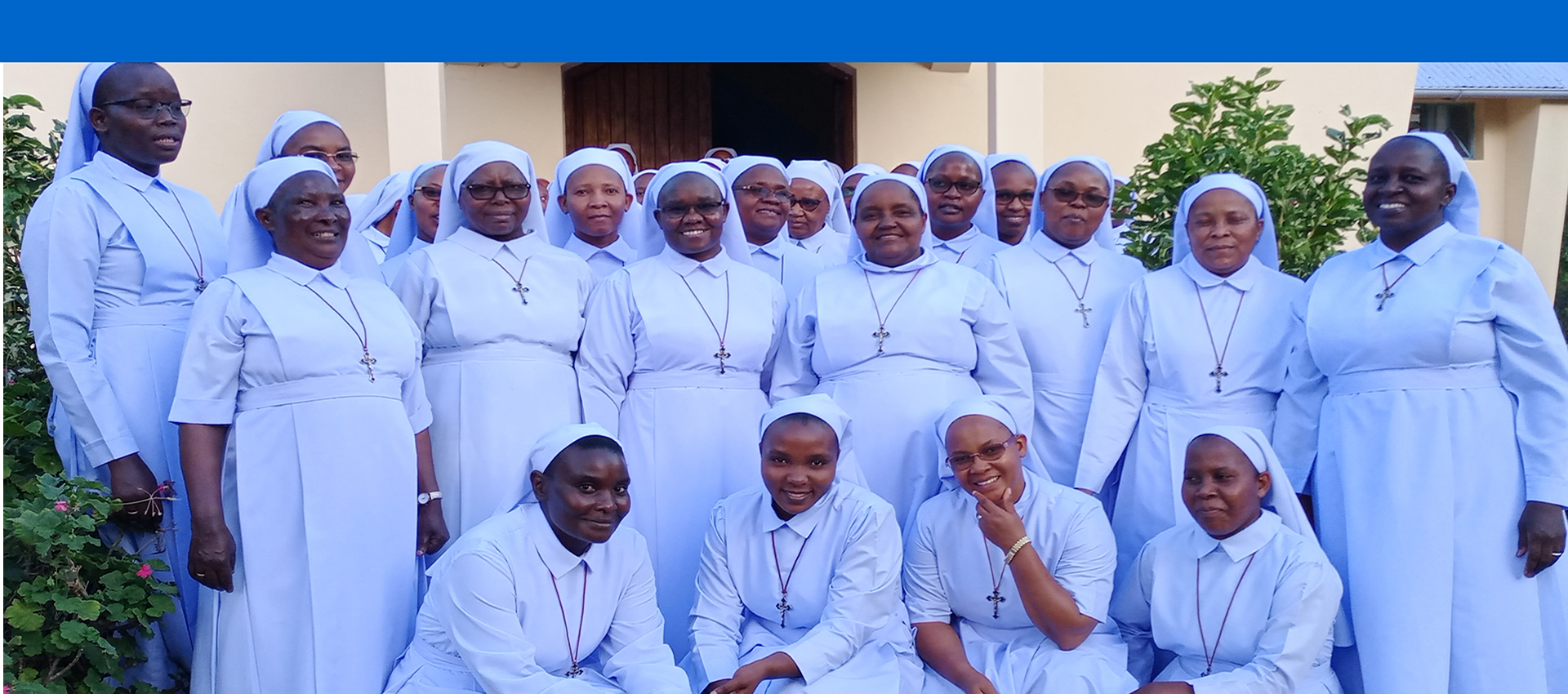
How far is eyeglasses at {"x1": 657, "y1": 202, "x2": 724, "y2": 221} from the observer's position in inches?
205

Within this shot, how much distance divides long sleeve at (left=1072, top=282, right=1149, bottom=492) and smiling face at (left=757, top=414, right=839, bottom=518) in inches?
45.0

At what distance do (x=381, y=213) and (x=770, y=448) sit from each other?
2.99 metres

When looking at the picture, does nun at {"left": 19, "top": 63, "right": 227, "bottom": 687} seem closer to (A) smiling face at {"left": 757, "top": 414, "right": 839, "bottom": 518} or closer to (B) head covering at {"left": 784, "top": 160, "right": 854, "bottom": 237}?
(A) smiling face at {"left": 757, "top": 414, "right": 839, "bottom": 518}

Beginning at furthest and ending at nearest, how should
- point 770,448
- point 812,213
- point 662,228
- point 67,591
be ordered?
point 812,213 < point 662,228 < point 770,448 < point 67,591

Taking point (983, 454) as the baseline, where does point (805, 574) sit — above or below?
below

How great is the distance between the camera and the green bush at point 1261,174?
5.55 m

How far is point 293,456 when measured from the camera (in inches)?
173

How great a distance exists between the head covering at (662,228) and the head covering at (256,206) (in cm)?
125

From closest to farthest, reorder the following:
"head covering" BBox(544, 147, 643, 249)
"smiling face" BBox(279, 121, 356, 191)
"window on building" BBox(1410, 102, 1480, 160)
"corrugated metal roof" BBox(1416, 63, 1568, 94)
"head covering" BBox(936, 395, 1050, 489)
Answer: "head covering" BBox(936, 395, 1050, 489), "smiling face" BBox(279, 121, 356, 191), "head covering" BBox(544, 147, 643, 249), "corrugated metal roof" BBox(1416, 63, 1568, 94), "window on building" BBox(1410, 102, 1480, 160)

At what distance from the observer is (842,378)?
5.22 metres

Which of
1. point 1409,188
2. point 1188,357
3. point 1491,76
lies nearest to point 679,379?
point 1188,357

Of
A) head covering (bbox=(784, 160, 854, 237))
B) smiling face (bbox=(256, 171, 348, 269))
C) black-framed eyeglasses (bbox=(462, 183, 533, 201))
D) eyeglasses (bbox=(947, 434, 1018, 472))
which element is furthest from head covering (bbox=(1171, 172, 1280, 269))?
smiling face (bbox=(256, 171, 348, 269))

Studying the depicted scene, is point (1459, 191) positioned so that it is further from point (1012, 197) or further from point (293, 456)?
point (293, 456)

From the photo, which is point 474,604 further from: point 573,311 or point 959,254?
point 959,254
